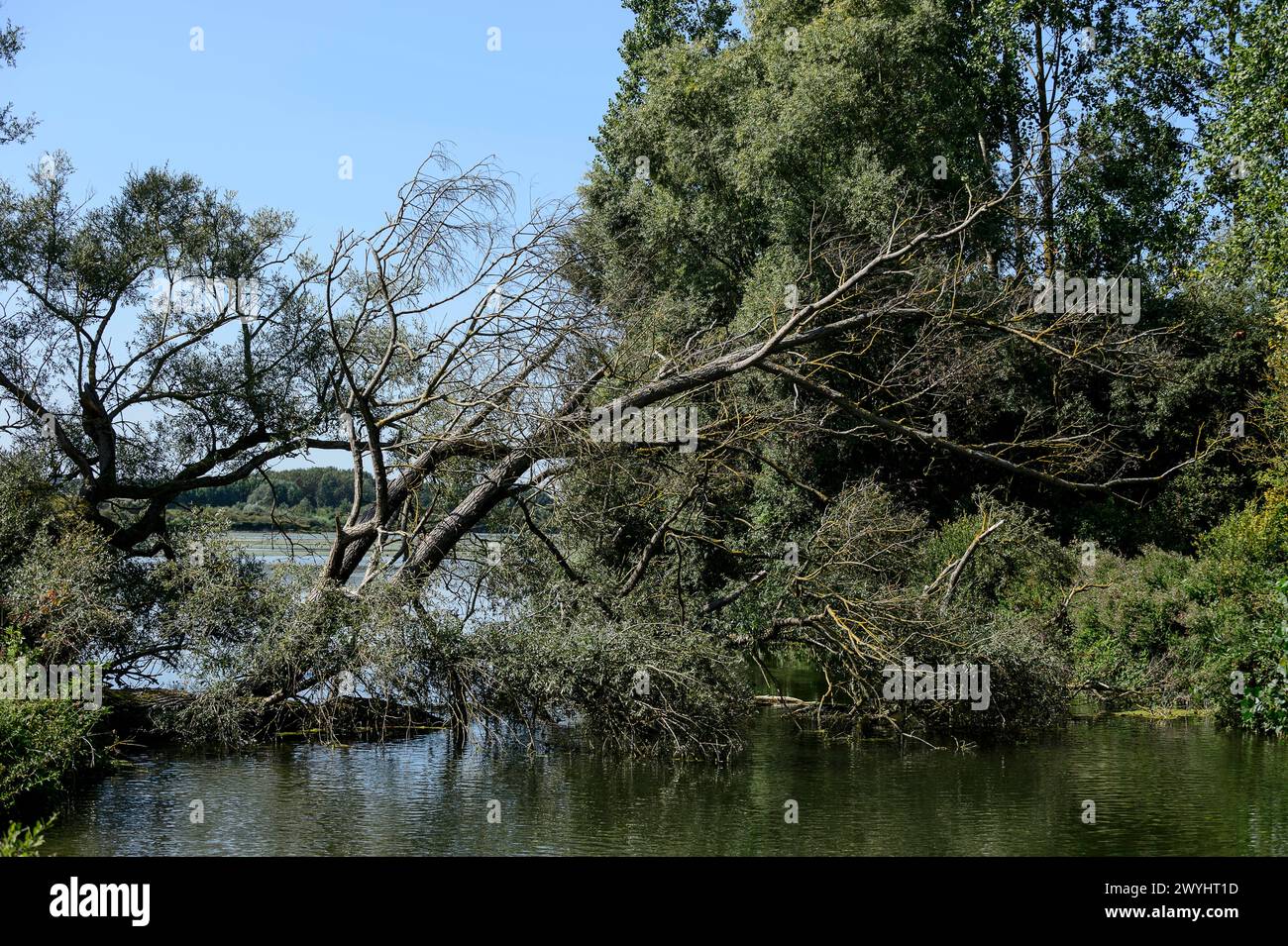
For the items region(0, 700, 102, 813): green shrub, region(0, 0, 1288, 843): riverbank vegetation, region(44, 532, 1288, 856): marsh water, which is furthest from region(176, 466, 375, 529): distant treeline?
region(0, 700, 102, 813): green shrub

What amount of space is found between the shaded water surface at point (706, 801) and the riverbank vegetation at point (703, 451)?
2.31ft

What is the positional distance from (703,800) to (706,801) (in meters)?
0.05

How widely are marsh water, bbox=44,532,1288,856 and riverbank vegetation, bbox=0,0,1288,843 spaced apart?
65cm

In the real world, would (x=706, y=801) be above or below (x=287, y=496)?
below

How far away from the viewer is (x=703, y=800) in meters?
11.0

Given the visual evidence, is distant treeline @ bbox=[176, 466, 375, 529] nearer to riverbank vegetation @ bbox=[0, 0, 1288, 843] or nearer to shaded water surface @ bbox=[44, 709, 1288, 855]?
riverbank vegetation @ bbox=[0, 0, 1288, 843]

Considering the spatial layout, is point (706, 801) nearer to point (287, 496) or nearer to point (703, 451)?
point (703, 451)

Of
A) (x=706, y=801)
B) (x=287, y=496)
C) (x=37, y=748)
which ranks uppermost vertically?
(x=287, y=496)

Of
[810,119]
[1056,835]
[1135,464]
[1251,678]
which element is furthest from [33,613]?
[1135,464]

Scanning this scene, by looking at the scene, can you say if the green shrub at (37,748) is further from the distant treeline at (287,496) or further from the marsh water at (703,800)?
the distant treeline at (287,496)

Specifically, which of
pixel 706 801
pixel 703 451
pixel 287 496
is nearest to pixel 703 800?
pixel 706 801

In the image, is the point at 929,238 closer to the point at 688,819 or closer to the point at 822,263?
the point at 688,819

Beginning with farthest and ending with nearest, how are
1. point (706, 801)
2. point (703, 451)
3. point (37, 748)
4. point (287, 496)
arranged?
point (287, 496)
point (703, 451)
point (706, 801)
point (37, 748)
